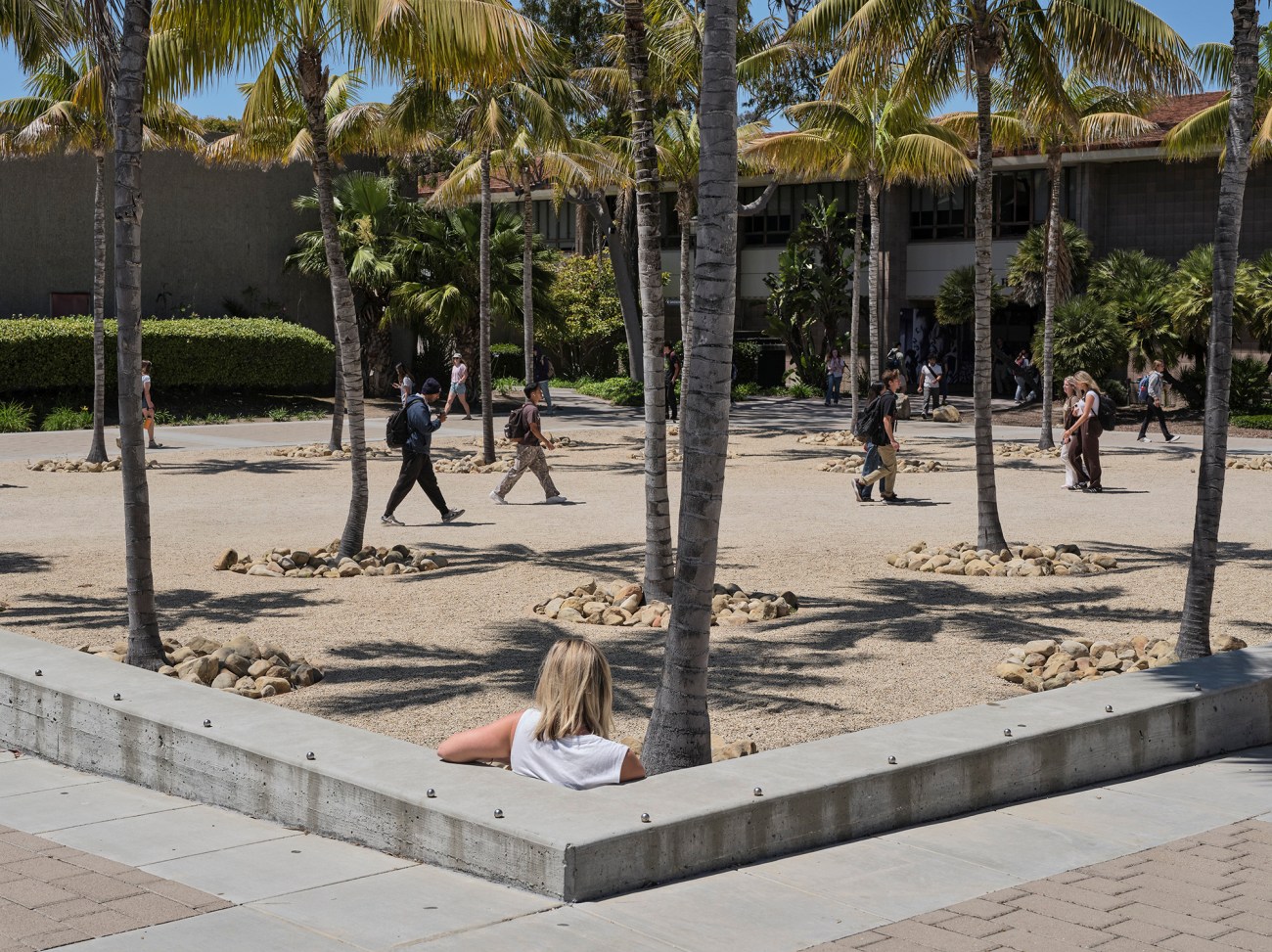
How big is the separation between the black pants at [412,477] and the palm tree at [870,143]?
10.3 meters

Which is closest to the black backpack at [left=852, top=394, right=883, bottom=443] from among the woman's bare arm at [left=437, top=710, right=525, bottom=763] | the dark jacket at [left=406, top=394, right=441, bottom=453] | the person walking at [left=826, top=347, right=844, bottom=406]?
the dark jacket at [left=406, top=394, right=441, bottom=453]

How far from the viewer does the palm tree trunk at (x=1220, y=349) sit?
8609 millimetres

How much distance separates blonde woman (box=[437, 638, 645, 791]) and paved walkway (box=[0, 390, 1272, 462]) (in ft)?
67.8

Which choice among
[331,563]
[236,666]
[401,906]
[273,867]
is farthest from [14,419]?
[401,906]

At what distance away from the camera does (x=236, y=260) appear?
3856 centimetres

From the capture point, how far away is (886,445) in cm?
1820

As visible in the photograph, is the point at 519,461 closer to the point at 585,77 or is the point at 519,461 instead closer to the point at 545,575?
the point at 545,575

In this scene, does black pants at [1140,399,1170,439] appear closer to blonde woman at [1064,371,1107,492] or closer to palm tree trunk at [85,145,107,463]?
blonde woman at [1064,371,1107,492]

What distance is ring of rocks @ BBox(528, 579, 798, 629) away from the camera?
1064cm

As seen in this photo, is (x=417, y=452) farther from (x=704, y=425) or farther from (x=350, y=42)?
(x=704, y=425)

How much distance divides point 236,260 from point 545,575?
92.5ft

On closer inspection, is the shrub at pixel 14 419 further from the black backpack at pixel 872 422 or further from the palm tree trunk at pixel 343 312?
the black backpack at pixel 872 422

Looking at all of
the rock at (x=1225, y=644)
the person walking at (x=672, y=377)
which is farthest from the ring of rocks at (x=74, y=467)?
the rock at (x=1225, y=644)

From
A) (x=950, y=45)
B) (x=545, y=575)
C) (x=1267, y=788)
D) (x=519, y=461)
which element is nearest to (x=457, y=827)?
(x=1267, y=788)
